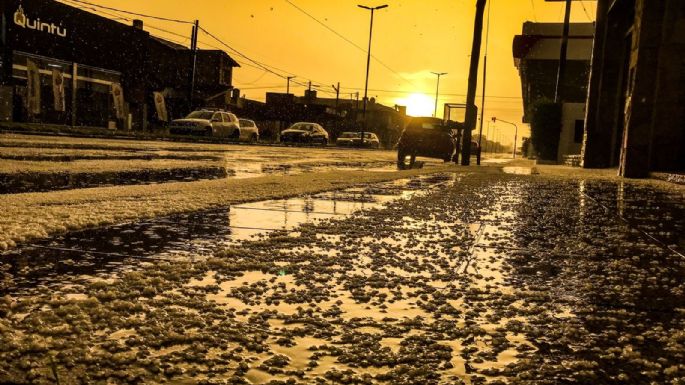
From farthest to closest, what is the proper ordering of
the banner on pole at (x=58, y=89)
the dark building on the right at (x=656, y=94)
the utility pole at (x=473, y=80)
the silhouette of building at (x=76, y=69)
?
the banner on pole at (x=58, y=89) < the silhouette of building at (x=76, y=69) < the utility pole at (x=473, y=80) < the dark building on the right at (x=656, y=94)

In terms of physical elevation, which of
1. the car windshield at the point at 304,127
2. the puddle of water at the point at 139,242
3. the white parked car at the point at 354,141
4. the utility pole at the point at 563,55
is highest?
the utility pole at the point at 563,55

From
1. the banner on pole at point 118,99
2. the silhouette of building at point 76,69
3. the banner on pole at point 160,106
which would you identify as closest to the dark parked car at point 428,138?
the silhouette of building at point 76,69

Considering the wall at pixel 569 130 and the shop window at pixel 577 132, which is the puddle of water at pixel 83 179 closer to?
the wall at pixel 569 130

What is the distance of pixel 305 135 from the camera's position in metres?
35.2

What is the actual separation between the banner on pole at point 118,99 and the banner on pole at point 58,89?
463 cm

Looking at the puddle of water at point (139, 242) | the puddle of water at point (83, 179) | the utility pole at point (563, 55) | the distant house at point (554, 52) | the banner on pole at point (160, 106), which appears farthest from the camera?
the banner on pole at point (160, 106)

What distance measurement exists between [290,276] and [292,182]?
4.35m

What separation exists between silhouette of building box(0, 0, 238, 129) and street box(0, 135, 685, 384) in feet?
85.5

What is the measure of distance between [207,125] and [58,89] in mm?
8181

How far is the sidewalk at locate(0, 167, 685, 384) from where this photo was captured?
1264mm

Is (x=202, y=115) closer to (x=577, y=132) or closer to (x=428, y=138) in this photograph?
(x=428, y=138)

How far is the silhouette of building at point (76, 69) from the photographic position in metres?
26.3

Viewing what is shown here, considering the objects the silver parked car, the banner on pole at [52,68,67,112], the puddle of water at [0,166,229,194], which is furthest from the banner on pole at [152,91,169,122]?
the puddle of water at [0,166,229,194]

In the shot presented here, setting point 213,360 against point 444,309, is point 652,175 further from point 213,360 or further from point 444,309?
point 213,360
